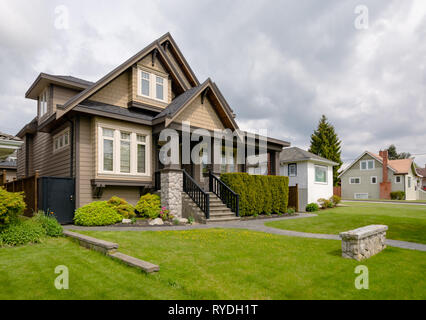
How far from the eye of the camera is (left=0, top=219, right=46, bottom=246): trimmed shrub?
6.37 m

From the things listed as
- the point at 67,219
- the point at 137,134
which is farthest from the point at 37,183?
the point at 137,134

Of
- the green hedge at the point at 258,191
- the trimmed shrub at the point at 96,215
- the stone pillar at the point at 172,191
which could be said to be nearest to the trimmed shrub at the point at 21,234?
the trimmed shrub at the point at 96,215

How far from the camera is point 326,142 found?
A: 35625mm

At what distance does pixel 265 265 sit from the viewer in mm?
4938

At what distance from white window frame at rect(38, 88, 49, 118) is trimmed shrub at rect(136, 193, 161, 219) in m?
7.51

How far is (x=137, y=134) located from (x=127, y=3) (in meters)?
5.14

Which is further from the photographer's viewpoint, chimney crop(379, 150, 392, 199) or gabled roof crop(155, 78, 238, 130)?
chimney crop(379, 150, 392, 199)

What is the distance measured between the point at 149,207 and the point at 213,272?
22.5 ft

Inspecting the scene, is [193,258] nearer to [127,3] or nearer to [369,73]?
[127,3]

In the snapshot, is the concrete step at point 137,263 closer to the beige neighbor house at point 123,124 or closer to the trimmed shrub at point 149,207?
the trimmed shrub at point 149,207

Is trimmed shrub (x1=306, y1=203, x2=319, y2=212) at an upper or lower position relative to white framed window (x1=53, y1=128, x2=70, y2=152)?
lower

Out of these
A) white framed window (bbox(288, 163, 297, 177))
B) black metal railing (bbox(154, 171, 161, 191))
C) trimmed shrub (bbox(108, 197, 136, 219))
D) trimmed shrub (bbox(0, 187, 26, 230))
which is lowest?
trimmed shrub (bbox(108, 197, 136, 219))

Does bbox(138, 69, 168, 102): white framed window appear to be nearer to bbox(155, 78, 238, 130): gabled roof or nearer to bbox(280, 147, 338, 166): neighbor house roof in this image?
bbox(155, 78, 238, 130): gabled roof

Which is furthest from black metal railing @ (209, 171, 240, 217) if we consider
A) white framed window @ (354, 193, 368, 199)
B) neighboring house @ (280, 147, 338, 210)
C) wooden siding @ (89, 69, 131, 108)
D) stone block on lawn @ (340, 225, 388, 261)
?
white framed window @ (354, 193, 368, 199)
